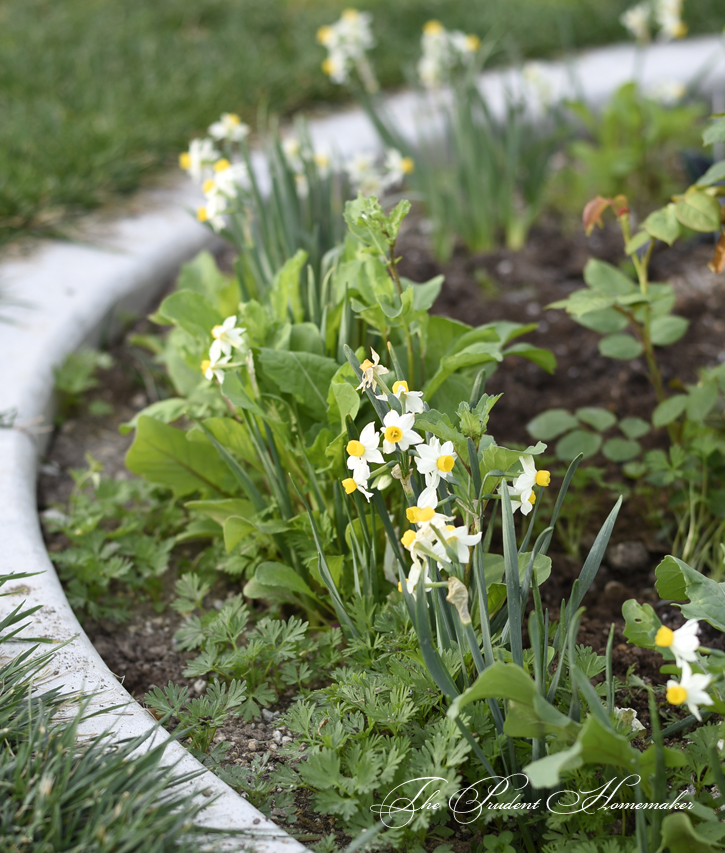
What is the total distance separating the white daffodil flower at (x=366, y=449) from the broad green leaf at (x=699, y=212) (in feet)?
2.60

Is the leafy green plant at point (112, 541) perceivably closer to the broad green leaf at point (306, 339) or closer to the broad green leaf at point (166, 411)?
the broad green leaf at point (166, 411)

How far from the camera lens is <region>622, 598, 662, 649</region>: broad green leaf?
38.8 inches

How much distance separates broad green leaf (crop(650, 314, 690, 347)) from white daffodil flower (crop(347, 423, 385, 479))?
895 millimetres

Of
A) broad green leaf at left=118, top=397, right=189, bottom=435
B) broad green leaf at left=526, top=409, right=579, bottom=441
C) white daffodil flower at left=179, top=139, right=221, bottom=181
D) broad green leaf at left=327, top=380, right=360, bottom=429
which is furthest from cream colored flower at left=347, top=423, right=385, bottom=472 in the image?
white daffodil flower at left=179, top=139, right=221, bottom=181

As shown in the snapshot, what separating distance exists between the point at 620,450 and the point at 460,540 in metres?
0.84

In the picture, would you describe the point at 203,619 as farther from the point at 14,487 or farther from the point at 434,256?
the point at 434,256

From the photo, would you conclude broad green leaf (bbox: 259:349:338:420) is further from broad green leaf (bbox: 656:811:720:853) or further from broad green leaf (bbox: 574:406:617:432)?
broad green leaf (bbox: 656:811:720:853)

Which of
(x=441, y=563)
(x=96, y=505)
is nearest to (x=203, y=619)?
(x=96, y=505)


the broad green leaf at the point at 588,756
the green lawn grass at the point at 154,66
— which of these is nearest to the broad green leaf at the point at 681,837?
the broad green leaf at the point at 588,756

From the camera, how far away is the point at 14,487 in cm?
158

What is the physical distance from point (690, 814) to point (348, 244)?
44.8 inches

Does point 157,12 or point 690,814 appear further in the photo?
point 157,12

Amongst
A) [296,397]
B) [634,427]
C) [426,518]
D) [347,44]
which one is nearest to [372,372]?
[426,518]

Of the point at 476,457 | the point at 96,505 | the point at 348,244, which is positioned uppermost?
the point at 348,244
